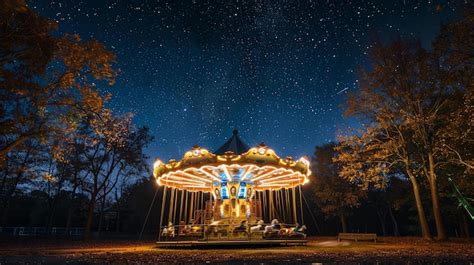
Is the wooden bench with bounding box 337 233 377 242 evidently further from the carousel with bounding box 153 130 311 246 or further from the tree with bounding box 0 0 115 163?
the tree with bounding box 0 0 115 163

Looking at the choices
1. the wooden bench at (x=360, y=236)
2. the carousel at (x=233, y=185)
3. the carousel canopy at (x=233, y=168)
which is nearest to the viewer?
the carousel at (x=233, y=185)

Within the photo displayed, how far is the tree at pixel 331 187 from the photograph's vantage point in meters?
30.4

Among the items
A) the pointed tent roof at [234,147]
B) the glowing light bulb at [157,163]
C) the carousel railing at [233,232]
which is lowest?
the carousel railing at [233,232]

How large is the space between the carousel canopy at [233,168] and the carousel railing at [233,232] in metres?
2.78

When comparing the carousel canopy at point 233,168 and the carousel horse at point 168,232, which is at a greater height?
the carousel canopy at point 233,168

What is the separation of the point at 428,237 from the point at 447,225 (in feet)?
82.6

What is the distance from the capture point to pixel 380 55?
19.1 m

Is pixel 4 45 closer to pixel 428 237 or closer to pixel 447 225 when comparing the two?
pixel 428 237

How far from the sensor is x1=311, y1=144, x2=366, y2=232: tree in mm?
30406

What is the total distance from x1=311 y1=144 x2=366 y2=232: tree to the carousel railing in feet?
55.6

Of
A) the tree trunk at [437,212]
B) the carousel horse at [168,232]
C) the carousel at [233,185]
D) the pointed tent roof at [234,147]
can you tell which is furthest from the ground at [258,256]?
the pointed tent roof at [234,147]

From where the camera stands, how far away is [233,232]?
14781 millimetres

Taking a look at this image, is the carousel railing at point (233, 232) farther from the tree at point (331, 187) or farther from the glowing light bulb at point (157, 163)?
the tree at point (331, 187)

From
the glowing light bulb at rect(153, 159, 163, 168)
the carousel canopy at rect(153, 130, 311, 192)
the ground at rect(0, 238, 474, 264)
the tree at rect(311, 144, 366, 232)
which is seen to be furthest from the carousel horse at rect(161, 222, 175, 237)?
the tree at rect(311, 144, 366, 232)
